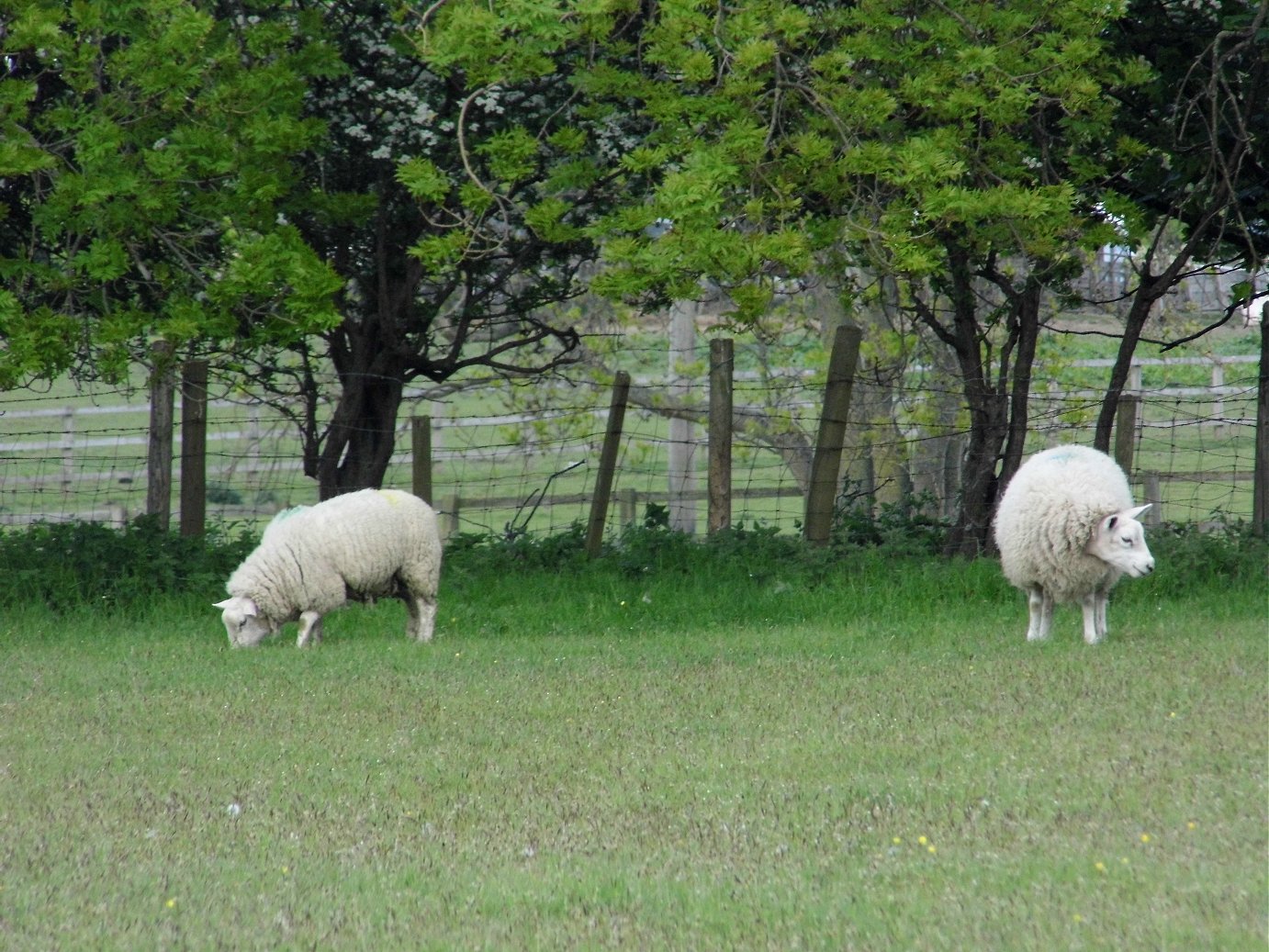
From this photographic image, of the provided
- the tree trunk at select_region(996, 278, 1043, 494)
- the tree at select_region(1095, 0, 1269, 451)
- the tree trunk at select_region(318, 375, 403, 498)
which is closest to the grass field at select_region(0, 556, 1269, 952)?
the tree trunk at select_region(996, 278, 1043, 494)

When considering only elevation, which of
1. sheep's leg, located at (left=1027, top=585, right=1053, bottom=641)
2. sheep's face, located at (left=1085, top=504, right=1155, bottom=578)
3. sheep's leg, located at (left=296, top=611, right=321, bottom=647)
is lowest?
sheep's leg, located at (left=296, top=611, right=321, bottom=647)

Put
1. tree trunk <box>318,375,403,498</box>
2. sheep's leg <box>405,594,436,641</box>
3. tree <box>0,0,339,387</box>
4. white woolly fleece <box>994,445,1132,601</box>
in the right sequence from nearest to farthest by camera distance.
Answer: white woolly fleece <box>994,445,1132,601</box>
tree <box>0,0,339,387</box>
sheep's leg <box>405,594,436,641</box>
tree trunk <box>318,375,403,498</box>

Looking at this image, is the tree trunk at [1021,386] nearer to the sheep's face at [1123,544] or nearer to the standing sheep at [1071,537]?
the standing sheep at [1071,537]

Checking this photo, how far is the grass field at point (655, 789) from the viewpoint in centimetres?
448

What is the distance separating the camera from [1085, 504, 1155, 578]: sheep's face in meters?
8.79

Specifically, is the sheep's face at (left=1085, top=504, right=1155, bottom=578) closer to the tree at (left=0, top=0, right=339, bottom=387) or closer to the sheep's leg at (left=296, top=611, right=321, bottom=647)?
the sheep's leg at (left=296, top=611, right=321, bottom=647)

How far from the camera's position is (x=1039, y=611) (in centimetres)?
931

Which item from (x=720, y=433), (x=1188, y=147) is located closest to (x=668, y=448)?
(x=720, y=433)

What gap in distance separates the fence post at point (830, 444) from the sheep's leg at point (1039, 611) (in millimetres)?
3206

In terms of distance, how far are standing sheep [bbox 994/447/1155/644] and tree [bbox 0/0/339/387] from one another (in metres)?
5.00

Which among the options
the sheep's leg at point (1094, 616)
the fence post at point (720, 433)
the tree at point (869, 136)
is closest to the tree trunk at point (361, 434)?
the fence post at point (720, 433)

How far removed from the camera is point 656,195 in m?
10.2

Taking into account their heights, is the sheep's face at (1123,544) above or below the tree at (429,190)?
below

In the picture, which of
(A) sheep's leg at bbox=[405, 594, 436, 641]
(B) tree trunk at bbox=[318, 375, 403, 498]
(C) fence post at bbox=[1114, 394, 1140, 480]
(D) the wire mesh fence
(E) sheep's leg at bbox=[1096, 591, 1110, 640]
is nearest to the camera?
(E) sheep's leg at bbox=[1096, 591, 1110, 640]
